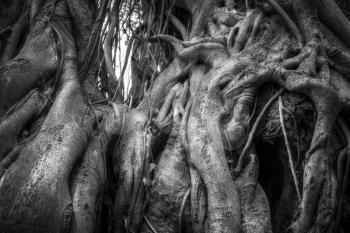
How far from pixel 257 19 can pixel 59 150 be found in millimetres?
1543

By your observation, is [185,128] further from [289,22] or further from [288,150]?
[289,22]

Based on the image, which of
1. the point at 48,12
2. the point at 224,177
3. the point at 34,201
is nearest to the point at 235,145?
the point at 224,177

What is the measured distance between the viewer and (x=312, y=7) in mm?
2227

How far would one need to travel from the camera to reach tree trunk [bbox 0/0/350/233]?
5.04 feet

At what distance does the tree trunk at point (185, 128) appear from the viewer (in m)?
1.54

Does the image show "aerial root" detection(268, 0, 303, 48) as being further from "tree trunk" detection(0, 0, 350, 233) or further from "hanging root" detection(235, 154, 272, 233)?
"hanging root" detection(235, 154, 272, 233)

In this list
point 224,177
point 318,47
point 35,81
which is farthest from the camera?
point 318,47

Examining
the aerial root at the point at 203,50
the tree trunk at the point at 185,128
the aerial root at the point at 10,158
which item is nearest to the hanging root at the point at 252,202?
the tree trunk at the point at 185,128

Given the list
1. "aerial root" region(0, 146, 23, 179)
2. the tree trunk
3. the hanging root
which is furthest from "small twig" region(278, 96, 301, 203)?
"aerial root" region(0, 146, 23, 179)

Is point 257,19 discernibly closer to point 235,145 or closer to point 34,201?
point 235,145

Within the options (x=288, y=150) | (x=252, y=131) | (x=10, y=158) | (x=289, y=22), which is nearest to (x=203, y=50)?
(x=289, y=22)

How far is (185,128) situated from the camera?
1.90 metres

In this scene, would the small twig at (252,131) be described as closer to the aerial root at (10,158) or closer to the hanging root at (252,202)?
the hanging root at (252,202)

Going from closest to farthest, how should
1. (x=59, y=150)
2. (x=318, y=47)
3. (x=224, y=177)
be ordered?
(x=59, y=150) → (x=224, y=177) → (x=318, y=47)
